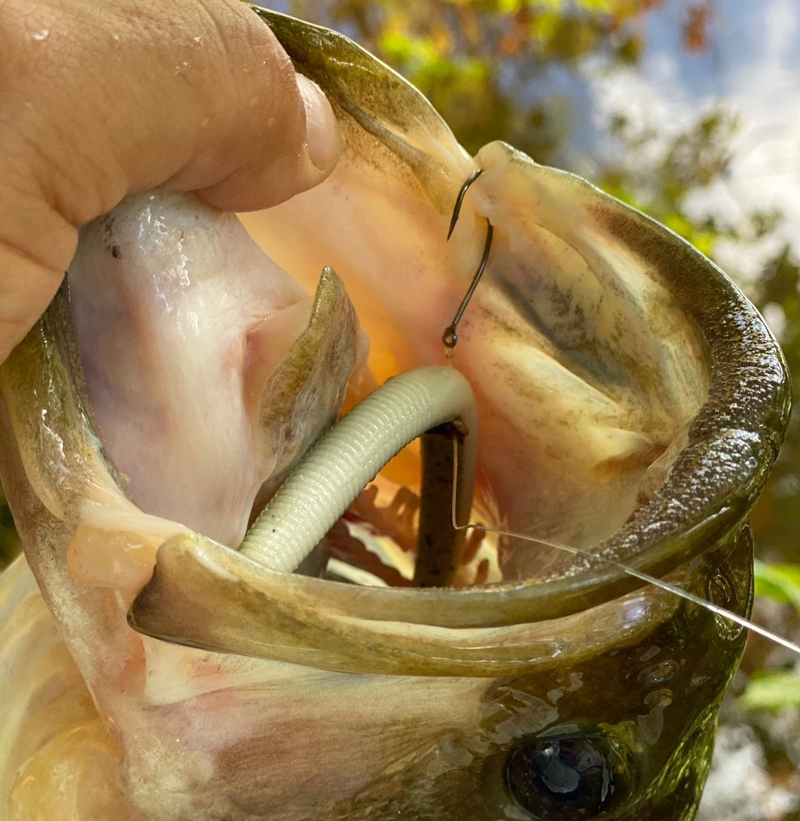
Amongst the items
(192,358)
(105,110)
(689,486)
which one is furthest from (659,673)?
(105,110)

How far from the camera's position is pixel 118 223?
0.60m

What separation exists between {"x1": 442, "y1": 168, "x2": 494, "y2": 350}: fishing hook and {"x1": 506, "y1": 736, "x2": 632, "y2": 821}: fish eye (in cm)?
34

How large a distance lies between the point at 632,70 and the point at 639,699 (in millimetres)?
3346

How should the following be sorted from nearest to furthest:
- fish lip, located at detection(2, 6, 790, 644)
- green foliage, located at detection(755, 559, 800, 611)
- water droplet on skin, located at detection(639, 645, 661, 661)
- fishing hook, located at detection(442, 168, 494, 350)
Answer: fish lip, located at detection(2, 6, 790, 644) → water droplet on skin, located at detection(639, 645, 661, 661) → fishing hook, located at detection(442, 168, 494, 350) → green foliage, located at detection(755, 559, 800, 611)

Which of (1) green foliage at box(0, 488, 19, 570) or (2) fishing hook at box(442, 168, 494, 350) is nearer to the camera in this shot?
(2) fishing hook at box(442, 168, 494, 350)

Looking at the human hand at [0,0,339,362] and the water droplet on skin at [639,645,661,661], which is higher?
the human hand at [0,0,339,362]

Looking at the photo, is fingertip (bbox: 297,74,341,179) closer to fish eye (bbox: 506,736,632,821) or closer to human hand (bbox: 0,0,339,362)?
human hand (bbox: 0,0,339,362)

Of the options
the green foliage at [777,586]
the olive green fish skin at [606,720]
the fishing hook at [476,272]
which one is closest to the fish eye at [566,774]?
the olive green fish skin at [606,720]

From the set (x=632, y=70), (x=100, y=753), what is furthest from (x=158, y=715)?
(x=632, y=70)

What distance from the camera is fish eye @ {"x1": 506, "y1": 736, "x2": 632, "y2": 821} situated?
2.03 feet

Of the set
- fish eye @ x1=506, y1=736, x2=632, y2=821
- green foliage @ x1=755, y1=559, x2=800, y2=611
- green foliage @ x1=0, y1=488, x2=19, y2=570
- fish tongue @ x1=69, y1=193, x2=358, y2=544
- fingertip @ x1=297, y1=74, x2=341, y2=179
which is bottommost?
green foliage @ x1=0, y1=488, x2=19, y2=570

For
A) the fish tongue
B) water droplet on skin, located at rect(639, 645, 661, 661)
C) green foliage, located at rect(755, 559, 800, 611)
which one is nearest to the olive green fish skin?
water droplet on skin, located at rect(639, 645, 661, 661)

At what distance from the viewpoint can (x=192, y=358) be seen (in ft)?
2.05

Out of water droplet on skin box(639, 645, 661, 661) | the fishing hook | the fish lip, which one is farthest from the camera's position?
the fishing hook
